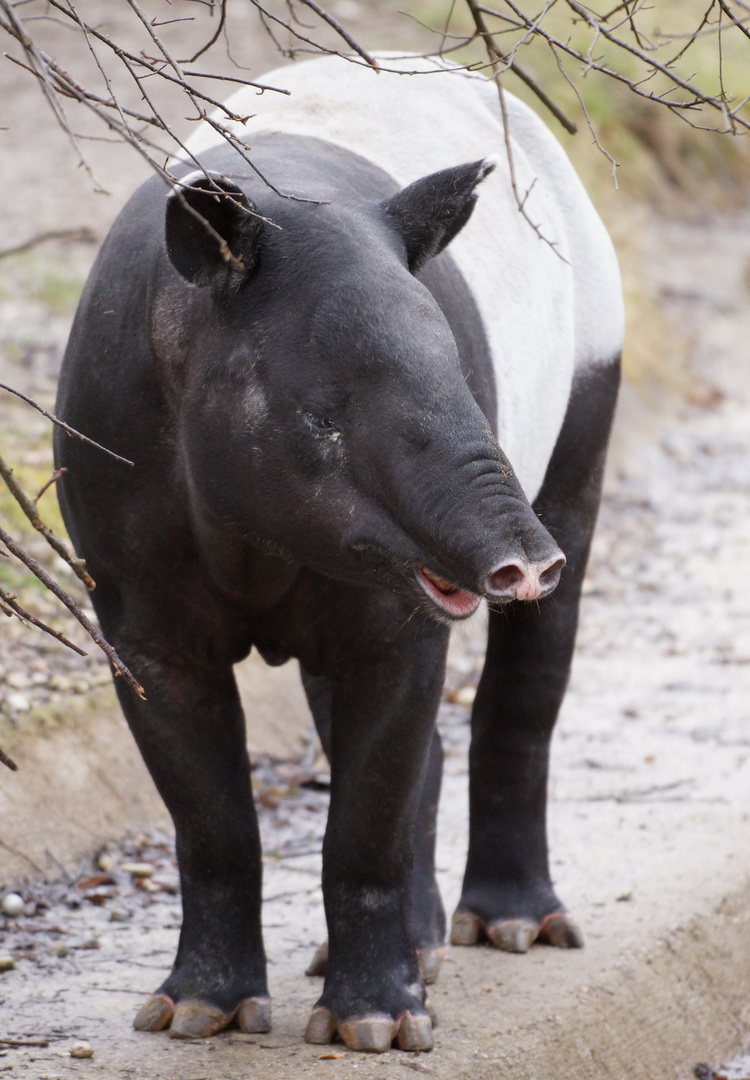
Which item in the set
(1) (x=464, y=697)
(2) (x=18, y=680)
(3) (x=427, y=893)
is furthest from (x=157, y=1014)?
(1) (x=464, y=697)

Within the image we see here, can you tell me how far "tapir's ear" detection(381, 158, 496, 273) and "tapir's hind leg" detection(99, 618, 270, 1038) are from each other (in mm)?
999

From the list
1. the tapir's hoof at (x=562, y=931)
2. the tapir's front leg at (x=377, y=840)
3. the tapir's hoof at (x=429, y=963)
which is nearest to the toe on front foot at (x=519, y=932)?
the tapir's hoof at (x=562, y=931)

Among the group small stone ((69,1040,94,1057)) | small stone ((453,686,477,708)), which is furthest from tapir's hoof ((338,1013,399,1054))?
small stone ((453,686,477,708))

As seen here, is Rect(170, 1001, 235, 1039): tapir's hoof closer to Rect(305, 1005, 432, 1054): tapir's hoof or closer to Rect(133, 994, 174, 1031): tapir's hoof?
Rect(133, 994, 174, 1031): tapir's hoof

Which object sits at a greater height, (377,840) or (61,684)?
(61,684)

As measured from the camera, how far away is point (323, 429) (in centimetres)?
278

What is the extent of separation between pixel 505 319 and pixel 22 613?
6.04 feet

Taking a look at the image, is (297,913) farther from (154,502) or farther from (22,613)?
(22,613)

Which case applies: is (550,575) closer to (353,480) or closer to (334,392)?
(353,480)

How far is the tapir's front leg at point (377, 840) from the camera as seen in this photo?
3312 millimetres

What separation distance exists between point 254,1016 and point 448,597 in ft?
4.38

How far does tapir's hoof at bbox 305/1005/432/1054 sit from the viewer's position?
10.9ft

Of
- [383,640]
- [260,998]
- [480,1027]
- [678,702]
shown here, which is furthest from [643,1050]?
[678,702]

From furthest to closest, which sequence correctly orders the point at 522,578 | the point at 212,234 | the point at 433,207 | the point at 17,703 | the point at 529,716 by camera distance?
the point at 17,703
the point at 529,716
the point at 433,207
the point at 212,234
the point at 522,578
